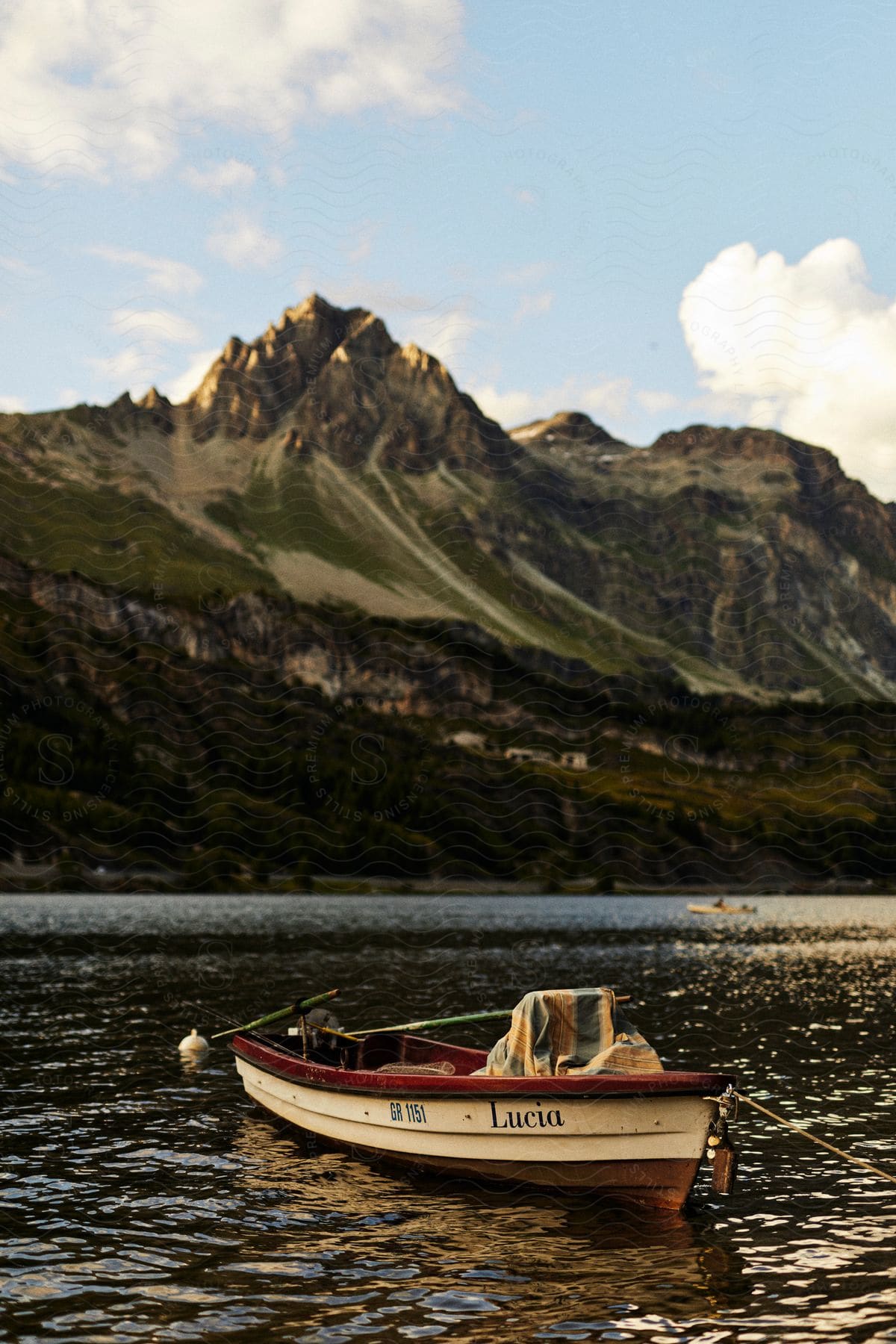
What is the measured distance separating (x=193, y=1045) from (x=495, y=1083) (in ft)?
78.6

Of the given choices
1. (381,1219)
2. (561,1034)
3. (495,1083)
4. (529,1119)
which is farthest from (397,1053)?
(529,1119)

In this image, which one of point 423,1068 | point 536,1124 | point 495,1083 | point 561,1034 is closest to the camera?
point 536,1124

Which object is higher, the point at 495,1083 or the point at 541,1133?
the point at 495,1083

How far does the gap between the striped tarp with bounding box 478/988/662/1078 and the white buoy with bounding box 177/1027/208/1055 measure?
21874 millimetres

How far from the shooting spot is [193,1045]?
4525 centimetres

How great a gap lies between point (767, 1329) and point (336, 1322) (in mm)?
6564

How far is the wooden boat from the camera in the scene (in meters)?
22.9

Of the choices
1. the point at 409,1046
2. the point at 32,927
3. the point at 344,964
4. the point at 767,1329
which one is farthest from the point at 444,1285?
the point at 32,927

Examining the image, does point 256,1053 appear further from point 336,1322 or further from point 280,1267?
point 336,1322

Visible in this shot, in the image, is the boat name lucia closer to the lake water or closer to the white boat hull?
the white boat hull

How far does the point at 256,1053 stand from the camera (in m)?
34.0

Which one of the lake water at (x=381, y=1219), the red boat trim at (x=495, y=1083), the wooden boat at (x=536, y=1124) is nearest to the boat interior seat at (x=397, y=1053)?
the wooden boat at (x=536, y=1124)

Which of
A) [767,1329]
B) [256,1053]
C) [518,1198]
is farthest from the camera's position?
[256,1053]

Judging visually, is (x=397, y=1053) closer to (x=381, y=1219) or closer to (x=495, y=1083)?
(x=381, y=1219)
